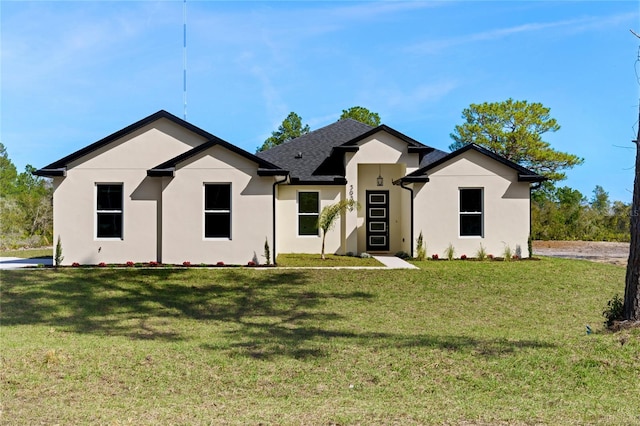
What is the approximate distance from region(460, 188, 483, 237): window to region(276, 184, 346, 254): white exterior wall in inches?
185

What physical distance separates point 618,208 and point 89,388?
117ft

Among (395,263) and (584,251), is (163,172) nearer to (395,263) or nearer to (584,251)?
(395,263)

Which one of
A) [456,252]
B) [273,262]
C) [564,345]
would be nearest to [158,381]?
[564,345]

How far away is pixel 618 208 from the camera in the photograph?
107ft

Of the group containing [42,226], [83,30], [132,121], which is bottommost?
[42,226]

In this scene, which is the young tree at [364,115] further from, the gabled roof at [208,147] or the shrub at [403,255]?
the gabled roof at [208,147]

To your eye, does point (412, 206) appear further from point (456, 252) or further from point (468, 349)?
point (468, 349)

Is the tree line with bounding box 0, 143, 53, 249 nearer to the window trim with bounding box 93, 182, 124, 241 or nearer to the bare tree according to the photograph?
the window trim with bounding box 93, 182, 124, 241

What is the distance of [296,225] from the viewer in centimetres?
1950

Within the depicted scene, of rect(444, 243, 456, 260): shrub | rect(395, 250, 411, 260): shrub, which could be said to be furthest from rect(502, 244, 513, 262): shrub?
rect(395, 250, 411, 260): shrub

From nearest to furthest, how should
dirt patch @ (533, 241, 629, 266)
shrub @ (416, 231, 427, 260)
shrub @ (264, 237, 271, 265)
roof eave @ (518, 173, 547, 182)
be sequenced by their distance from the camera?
shrub @ (264, 237, 271, 265), shrub @ (416, 231, 427, 260), roof eave @ (518, 173, 547, 182), dirt patch @ (533, 241, 629, 266)

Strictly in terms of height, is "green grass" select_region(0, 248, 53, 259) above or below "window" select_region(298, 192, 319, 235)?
below

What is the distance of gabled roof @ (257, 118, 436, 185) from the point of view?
19.2m

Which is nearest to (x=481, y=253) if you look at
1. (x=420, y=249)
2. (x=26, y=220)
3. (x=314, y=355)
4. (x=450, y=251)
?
(x=450, y=251)
